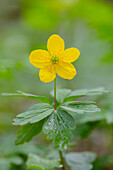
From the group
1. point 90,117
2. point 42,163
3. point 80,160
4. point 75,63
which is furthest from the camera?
point 75,63

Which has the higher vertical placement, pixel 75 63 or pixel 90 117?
pixel 75 63

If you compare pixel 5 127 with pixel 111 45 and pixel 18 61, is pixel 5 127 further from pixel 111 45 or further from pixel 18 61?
pixel 111 45

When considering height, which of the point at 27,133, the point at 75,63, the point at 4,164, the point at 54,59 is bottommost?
the point at 4,164

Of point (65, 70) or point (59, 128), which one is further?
point (65, 70)

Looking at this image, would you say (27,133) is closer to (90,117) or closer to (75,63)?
(90,117)

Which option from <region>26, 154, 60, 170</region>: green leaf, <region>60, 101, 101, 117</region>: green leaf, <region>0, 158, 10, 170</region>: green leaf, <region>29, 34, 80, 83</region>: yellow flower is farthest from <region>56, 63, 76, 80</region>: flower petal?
<region>0, 158, 10, 170</region>: green leaf

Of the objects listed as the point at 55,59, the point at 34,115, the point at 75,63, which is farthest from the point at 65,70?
the point at 75,63

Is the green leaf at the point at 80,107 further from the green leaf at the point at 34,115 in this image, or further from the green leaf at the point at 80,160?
the green leaf at the point at 80,160

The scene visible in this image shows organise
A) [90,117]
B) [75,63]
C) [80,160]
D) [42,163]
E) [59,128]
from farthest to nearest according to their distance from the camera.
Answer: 1. [75,63]
2. [90,117]
3. [80,160]
4. [42,163]
5. [59,128]
